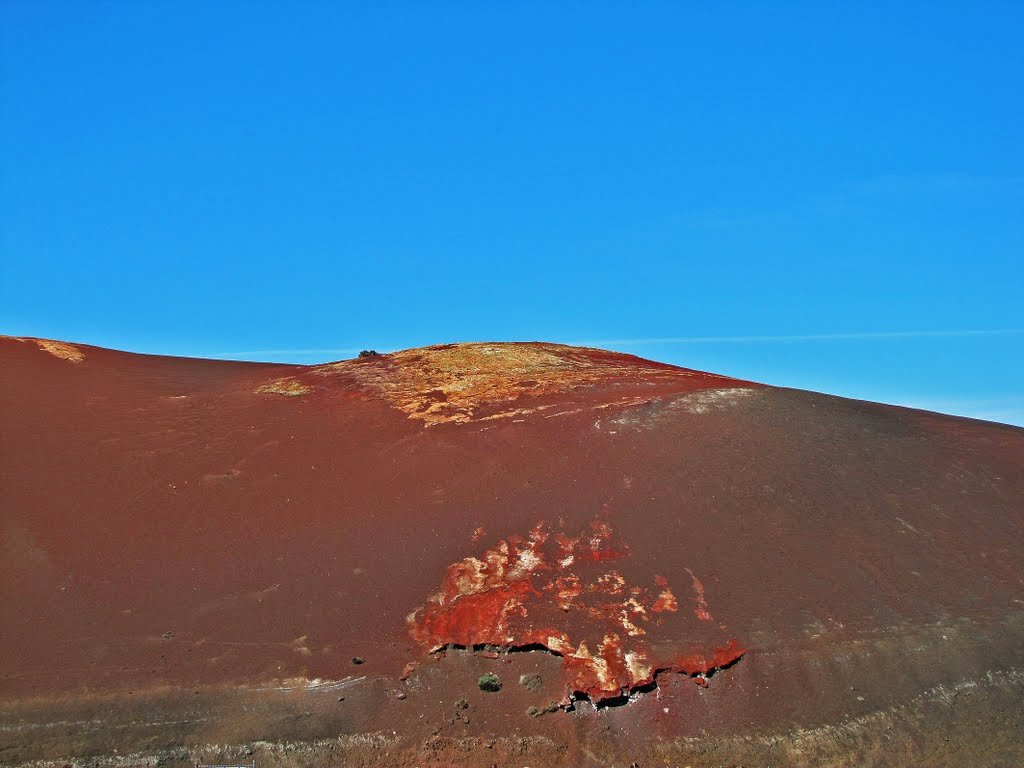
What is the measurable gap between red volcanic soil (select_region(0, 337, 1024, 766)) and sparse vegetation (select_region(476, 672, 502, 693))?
0.30 feet

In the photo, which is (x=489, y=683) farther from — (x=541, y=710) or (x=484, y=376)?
(x=484, y=376)

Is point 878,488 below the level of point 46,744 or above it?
above

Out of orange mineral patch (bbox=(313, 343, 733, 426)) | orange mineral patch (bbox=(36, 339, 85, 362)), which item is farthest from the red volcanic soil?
orange mineral patch (bbox=(36, 339, 85, 362))

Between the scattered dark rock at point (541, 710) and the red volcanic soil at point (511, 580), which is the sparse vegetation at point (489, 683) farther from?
the scattered dark rock at point (541, 710)

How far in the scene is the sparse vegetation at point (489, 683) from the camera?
11938 mm

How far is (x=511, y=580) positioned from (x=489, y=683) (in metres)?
2.06

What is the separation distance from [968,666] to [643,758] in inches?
205

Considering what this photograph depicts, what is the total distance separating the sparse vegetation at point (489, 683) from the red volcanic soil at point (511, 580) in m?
0.09

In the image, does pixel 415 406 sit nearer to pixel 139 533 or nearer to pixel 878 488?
pixel 139 533

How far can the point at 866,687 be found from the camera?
12062 millimetres

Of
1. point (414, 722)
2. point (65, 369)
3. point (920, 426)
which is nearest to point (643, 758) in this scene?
point (414, 722)

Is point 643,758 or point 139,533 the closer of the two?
point 643,758

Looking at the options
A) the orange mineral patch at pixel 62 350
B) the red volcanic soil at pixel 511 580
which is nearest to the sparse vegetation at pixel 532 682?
the red volcanic soil at pixel 511 580

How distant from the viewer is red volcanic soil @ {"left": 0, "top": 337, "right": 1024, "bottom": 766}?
37.6 feet
